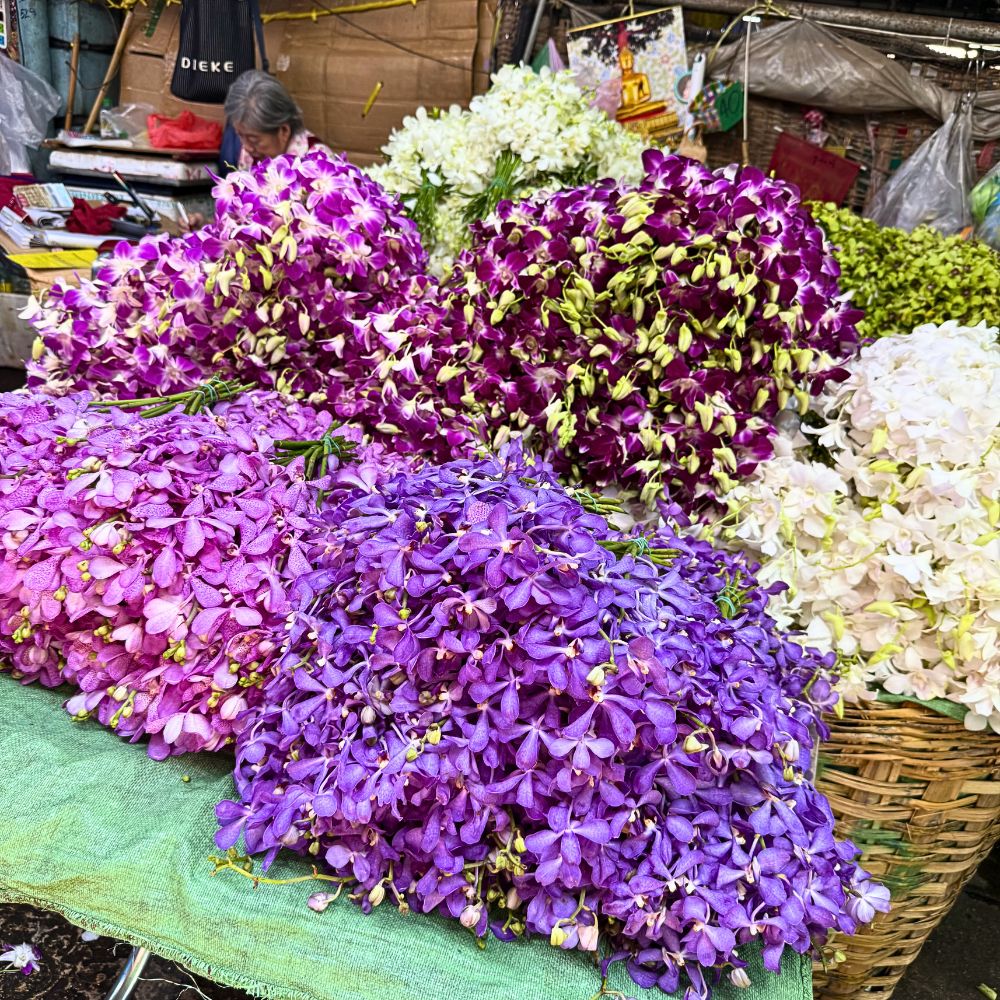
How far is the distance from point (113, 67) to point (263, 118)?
7.77ft

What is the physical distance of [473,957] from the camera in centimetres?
89

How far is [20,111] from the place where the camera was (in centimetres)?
469

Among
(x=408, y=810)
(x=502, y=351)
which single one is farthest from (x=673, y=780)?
(x=502, y=351)

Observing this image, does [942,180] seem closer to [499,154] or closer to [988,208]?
[988,208]

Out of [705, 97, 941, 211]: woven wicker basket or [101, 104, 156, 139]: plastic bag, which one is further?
[101, 104, 156, 139]: plastic bag

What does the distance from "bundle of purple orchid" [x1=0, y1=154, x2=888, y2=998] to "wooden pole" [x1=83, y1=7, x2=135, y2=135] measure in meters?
4.05

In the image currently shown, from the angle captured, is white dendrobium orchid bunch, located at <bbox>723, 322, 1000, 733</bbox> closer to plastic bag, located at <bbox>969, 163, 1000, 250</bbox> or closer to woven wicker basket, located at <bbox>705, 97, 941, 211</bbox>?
plastic bag, located at <bbox>969, 163, 1000, 250</bbox>

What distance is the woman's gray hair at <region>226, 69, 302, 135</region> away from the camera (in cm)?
319

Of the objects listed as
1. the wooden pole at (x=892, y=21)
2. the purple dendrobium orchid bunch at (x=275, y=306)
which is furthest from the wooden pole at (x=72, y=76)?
the purple dendrobium orchid bunch at (x=275, y=306)

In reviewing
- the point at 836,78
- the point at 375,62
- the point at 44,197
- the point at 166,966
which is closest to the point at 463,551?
the point at 166,966

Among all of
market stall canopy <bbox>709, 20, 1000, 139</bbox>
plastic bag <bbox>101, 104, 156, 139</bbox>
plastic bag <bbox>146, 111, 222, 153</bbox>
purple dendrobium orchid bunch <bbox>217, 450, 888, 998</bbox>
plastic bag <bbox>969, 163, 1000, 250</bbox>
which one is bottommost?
purple dendrobium orchid bunch <bbox>217, 450, 888, 998</bbox>

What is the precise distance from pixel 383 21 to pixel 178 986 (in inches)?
157

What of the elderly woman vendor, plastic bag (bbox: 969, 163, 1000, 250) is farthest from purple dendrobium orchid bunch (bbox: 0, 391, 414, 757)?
the elderly woman vendor

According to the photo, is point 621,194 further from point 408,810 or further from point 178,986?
point 178,986
